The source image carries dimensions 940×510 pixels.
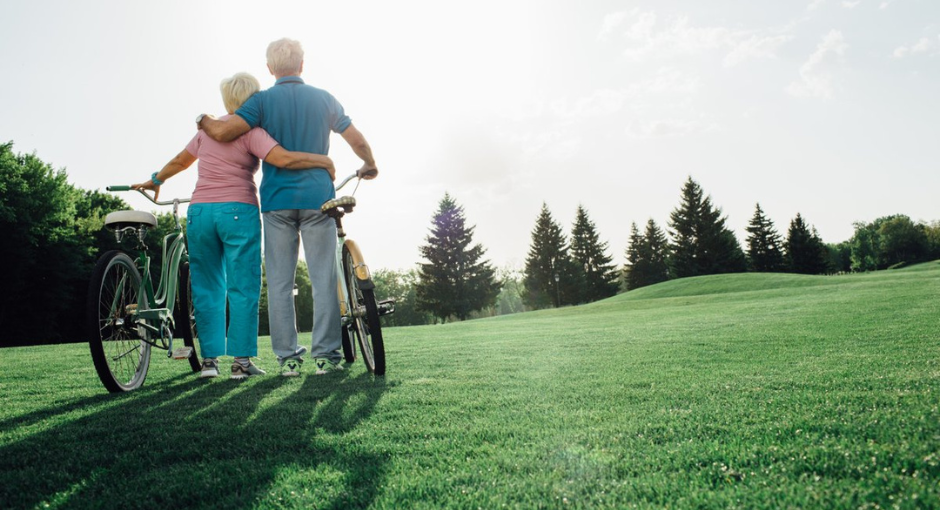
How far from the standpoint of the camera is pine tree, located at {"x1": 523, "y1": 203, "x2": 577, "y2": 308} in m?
57.6

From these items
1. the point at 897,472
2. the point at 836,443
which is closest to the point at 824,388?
the point at 836,443

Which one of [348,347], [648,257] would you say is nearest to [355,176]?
[348,347]

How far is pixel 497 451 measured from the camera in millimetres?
1998

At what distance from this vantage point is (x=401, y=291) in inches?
3359

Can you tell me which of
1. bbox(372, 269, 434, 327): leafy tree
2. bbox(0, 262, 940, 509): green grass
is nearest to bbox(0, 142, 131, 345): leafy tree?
bbox(0, 262, 940, 509): green grass

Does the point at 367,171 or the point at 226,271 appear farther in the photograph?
the point at 367,171

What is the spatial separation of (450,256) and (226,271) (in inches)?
1811

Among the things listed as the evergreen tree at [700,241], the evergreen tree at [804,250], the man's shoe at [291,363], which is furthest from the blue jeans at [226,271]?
the evergreen tree at [804,250]

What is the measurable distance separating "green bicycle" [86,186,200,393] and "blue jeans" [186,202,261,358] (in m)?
0.26

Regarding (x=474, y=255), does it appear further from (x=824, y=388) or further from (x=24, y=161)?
(x=824, y=388)

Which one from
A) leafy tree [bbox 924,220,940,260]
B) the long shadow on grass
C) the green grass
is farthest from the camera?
leafy tree [bbox 924,220,940,260]

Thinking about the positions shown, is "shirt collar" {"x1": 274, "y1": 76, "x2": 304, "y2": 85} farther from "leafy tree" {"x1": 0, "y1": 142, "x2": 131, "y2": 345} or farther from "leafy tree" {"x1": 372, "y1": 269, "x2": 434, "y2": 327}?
"leafy tree" {"x1": 372, "y1": 269, "x2": 434, "y2": 327}

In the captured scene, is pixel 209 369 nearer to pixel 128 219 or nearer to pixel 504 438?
pixel 128 219

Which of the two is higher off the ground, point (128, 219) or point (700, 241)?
point (700, 241)
